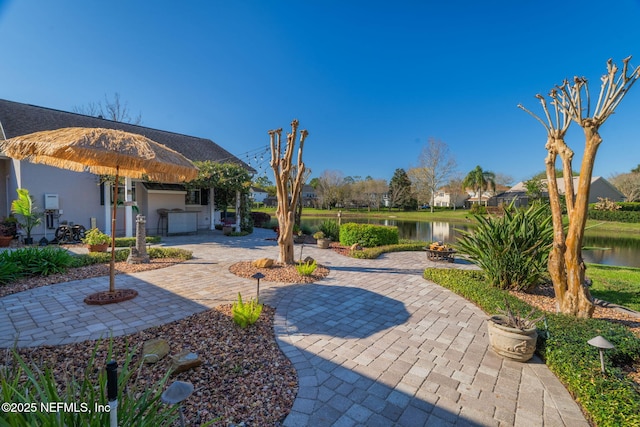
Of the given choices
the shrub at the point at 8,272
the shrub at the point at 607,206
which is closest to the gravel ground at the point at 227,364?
the shrub at the point at 8,272

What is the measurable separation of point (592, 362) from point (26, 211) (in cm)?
1425

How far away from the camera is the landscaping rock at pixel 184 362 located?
2692 millimetres

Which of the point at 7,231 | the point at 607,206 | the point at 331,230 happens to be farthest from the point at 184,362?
the point at 607,206

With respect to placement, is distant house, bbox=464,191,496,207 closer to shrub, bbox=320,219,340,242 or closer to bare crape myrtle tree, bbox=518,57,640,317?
shrub, bbox=320,219,340,242

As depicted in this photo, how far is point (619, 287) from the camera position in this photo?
6.92 metres

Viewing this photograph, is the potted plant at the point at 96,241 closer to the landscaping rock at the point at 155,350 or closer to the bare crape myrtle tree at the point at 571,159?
the landscaping rock at the point at 155,350

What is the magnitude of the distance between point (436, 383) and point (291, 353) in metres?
1.64

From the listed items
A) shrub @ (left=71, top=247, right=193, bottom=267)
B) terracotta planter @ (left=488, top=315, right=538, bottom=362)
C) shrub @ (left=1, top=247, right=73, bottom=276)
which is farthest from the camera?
shrub @ (left=71, top=247, right=193, bottom=267)

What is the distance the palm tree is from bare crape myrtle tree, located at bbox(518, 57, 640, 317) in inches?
1809

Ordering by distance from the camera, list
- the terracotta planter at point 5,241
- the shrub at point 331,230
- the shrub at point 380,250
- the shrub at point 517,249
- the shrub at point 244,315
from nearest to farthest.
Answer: the shrub at point 244,315 → the shrub at point 517,249 → the terracotta planter at point 5,241 → the shrub at point 380,250 → the shrub at point 331,230

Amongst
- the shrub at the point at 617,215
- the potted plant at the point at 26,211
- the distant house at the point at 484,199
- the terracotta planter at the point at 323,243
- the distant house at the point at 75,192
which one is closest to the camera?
the potted plant at the point at 26,211

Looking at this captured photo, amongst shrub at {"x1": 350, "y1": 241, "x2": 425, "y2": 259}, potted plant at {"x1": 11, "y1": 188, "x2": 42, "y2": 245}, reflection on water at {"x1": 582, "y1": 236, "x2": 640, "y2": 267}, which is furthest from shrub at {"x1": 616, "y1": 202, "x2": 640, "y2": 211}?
potted plant at {"x1": 11, "y1": 188, "x2": 42, "y2": 245}

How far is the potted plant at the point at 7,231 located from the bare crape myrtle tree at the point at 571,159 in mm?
15512

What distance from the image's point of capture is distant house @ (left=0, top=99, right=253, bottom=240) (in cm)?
1066
